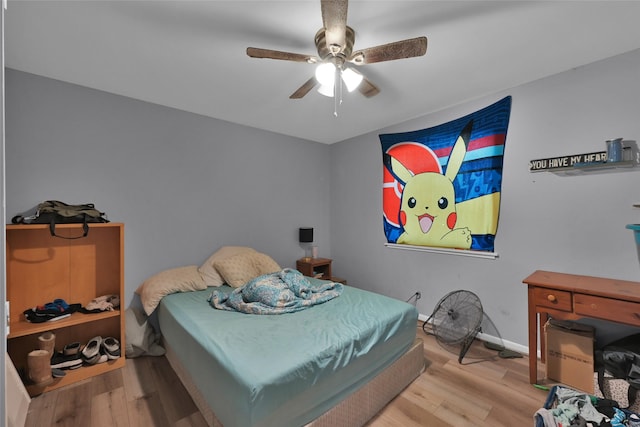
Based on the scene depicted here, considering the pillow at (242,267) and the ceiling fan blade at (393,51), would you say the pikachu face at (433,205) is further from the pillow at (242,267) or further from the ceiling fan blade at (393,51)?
the pillow at (242,267)

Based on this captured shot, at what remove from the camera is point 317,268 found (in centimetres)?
393

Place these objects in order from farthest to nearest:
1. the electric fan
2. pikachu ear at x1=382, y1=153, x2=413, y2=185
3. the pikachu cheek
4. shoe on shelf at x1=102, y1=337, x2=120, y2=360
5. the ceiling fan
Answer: pikachu ear at x1=382, y1=153, x2=413, y2=185 → the pikachu cheek → the electric fan → shoe on shelf at x1=102, y1=337, x2=120, y2=360 → the ceiling fan

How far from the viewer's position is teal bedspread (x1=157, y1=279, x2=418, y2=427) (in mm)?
1206

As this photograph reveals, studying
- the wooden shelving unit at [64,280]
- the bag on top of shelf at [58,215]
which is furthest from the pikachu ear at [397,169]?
the bag on top of shelf at [58,215]

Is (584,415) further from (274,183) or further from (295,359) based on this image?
(274,183)

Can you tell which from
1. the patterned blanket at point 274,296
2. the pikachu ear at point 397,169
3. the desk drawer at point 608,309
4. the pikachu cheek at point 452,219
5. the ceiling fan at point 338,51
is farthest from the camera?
the pikachu ear at point 397,169

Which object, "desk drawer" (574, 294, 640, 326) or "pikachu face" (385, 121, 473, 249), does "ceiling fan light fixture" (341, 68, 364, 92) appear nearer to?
"pikachu face" (385, 121, 473, 249)

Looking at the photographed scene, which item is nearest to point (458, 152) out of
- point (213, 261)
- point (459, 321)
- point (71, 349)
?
point (459, 321)

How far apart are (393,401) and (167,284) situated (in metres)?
2.11

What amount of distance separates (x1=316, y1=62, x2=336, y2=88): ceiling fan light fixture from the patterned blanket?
163cm

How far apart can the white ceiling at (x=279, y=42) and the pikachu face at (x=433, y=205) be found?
2.24ft

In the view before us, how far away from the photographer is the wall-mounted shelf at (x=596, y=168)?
191 cm

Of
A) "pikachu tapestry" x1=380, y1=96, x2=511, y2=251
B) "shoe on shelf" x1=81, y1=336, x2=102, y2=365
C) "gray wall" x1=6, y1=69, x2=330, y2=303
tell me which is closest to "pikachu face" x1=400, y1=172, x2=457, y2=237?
"pikachu tapestry" x1=380, y1=96, x2=511, y2=251

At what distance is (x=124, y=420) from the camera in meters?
1.62
